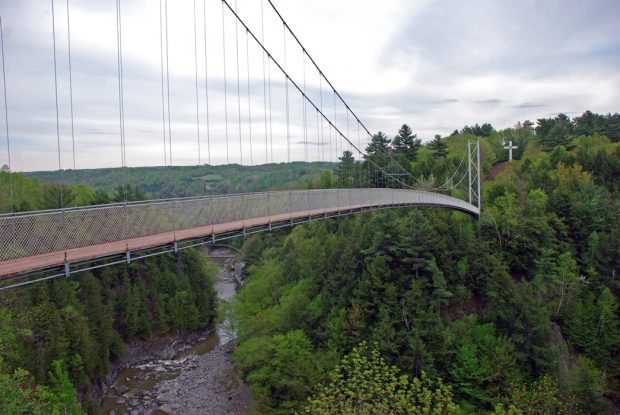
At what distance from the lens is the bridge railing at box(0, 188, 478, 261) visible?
22.4 feet

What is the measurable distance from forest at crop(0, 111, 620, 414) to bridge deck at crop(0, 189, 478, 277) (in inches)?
81.5

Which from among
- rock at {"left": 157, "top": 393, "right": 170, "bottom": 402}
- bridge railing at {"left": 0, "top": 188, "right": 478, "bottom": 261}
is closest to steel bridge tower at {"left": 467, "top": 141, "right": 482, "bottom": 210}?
bridge railing at {"left": 0, "top": 188, "right": 478, "bottom": 261}

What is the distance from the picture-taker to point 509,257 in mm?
22844

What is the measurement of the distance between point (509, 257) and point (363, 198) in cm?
1005

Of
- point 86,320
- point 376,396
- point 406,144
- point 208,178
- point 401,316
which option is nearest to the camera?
point 376,396

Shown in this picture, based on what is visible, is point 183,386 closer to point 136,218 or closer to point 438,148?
point 136,218

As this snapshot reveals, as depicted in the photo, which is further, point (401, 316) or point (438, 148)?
point (438, 148)

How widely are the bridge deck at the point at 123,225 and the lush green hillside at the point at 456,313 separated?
4.88m

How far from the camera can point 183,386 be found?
2041 centimetres

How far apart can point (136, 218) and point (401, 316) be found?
11880 millimetres

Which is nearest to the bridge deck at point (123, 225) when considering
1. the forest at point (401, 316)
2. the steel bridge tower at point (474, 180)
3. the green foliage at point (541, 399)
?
the forest at point (401, 316)

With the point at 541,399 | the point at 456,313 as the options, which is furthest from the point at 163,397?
the point at 541,399

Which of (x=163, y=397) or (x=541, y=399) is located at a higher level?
(x=541, y=399)

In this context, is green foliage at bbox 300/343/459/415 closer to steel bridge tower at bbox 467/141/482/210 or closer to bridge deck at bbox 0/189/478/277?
bridge deck at bbox 0/189/478/277
